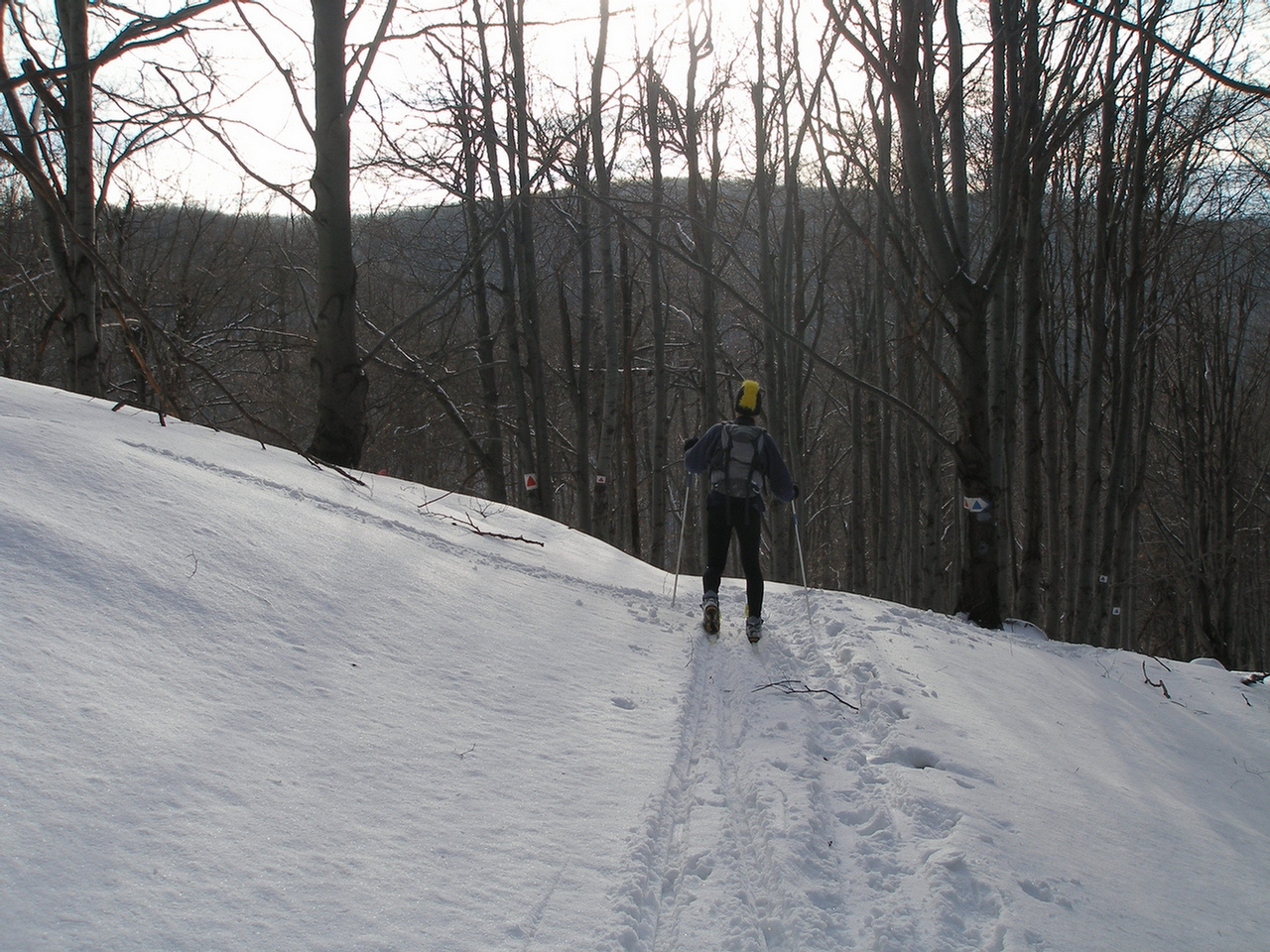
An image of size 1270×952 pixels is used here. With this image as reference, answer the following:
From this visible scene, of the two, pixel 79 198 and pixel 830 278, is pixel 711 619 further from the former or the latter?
pixel 830 278

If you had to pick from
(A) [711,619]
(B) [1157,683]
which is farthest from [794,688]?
(B) [1157,683]

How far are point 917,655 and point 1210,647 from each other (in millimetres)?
13060

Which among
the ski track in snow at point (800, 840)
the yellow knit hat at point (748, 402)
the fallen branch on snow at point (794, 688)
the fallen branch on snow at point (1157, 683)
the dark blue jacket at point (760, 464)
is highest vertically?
the yellow knit hat at point (748, 402)

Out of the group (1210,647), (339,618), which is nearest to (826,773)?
(339,618)

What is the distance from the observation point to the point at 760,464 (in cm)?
627

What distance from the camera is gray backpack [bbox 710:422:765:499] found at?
20.4 ft

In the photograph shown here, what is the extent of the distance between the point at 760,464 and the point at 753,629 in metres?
1.38

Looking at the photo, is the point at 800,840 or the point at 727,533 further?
the point at 727,533

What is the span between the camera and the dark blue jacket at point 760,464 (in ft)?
20.6

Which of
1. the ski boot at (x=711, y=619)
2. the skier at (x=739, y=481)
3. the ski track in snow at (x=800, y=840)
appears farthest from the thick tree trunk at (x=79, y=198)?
the ski track in snow at (x=800, y=840)

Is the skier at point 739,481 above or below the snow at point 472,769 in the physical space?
above

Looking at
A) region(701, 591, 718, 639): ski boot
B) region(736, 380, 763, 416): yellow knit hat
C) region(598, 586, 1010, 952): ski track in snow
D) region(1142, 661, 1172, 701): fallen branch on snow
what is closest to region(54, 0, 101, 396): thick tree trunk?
region(736, 380, 763, 416): yellow knit hat

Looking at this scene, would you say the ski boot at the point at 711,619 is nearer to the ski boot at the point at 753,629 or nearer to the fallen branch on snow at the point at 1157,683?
the ski boot at the point at 753,629

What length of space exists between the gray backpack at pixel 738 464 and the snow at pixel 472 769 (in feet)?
5.26
